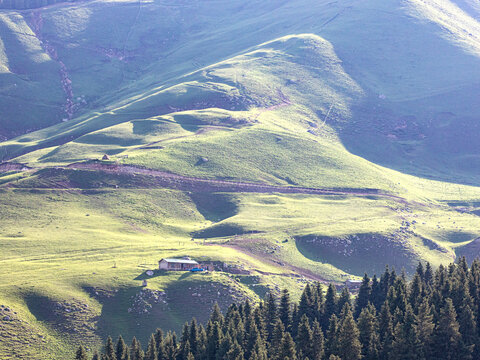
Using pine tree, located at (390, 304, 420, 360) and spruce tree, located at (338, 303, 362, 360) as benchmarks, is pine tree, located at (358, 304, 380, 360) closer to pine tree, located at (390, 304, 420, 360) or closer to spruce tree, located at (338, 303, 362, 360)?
spruce tree, located at (338, 303, 362, 360)

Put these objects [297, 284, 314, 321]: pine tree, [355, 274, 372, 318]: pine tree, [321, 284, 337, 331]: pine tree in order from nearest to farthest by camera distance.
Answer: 1. [297, 284, 314, 321]: pine tree
2. [321, 284, 337, 331]: pine tree
3. [355, 274, 372, 318]: pine tree

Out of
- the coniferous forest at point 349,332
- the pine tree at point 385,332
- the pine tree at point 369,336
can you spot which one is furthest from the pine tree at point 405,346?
the pine tree at point 369,336

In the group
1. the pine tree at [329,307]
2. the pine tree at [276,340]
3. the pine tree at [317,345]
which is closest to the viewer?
the pine tree at [317,345]

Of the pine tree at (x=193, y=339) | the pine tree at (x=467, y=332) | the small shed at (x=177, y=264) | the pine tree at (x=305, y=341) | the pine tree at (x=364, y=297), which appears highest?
the pine tree at (x=467, y=332)

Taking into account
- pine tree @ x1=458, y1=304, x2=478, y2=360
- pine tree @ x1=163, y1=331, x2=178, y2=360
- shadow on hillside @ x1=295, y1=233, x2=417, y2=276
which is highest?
pine tree @ x1=458, y1=304, x2=478, y2=360

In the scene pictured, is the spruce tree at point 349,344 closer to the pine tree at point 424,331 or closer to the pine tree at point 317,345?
the pine tree at point 317,345

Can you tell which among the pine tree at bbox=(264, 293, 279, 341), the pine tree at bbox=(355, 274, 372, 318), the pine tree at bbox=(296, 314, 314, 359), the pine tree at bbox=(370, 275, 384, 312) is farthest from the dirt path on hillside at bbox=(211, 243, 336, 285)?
the pine tree at bbox=(296, 314, 314, 359)

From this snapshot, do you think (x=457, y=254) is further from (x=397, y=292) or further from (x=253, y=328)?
(x=253, y=328)
